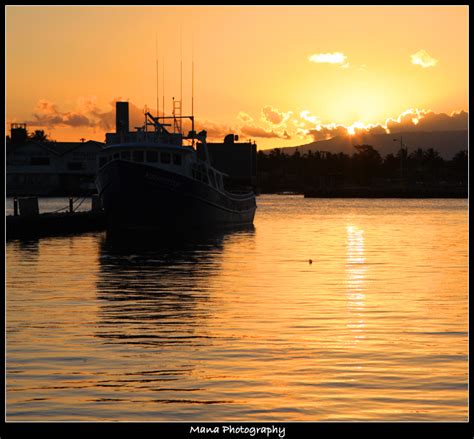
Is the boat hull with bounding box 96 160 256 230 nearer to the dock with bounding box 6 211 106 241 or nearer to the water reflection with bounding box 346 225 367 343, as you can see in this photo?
the dock with bounding box 6 211 106 241

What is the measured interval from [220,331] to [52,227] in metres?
41.8

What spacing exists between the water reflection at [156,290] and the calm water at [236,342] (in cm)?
6

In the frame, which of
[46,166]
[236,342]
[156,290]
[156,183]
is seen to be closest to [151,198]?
[156,183]

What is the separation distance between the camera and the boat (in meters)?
58.1

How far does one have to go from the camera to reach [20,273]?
3406 centimetres

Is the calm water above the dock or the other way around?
above

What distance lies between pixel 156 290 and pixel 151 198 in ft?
99.5

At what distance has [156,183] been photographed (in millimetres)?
57969

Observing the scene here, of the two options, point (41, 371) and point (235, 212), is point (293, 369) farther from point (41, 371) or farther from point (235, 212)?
point (235, 212)

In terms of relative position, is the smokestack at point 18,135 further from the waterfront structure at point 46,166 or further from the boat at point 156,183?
the boat at point 156,183

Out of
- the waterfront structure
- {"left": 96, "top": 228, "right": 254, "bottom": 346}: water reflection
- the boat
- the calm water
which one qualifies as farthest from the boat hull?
the waterfront structure

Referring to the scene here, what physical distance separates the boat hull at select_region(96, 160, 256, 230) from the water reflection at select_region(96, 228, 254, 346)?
18.9 ft

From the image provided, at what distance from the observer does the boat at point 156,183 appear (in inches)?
2287
